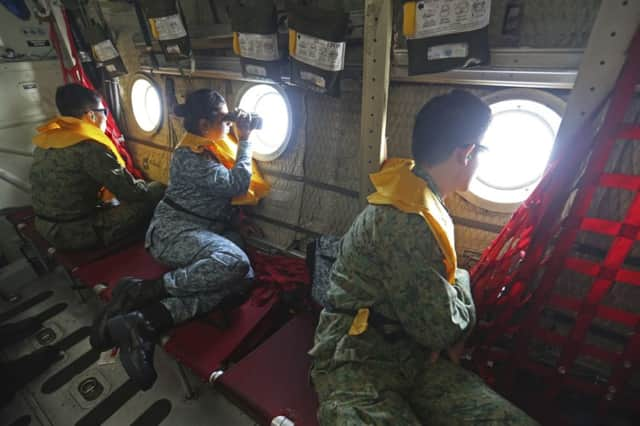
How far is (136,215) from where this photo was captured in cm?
337

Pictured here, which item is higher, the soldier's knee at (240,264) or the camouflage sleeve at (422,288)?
the camouflage sleeve at (422,288)

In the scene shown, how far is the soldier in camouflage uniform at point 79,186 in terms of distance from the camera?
9.58ft

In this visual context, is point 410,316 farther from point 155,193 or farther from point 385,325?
point 155,193

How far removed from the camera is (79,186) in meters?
3.04

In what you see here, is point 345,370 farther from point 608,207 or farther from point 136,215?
point 136,215

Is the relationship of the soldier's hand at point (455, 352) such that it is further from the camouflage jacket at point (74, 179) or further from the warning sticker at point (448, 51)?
the camouflage jacket at point (74, 179)

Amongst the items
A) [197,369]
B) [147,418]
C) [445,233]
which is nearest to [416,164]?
[445,233]

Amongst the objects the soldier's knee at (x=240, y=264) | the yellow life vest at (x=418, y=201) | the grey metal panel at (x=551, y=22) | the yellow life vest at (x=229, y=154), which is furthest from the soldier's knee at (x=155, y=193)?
the grey metal panel at (x=551, y=22)

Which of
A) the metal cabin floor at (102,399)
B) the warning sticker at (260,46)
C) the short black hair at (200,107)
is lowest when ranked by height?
the metal cabin floor at (102,399)

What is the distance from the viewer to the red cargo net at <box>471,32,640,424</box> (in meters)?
1.33

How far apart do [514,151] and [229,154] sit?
7.08 feet

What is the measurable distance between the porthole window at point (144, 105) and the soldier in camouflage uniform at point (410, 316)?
3.53 m

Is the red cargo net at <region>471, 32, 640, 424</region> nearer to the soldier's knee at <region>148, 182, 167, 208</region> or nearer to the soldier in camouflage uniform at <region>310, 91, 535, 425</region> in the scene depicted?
the soldier in camouflage uniform at <region>310, 91, 535, 425</region>

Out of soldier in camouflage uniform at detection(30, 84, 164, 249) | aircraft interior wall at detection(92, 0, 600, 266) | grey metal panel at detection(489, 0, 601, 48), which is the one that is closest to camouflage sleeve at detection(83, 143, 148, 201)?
soldier in camouflage uniform at detection(30, 84, 164, 249)
